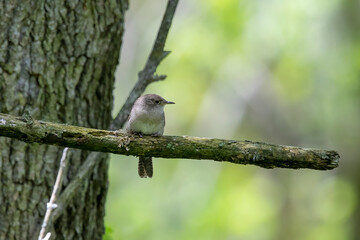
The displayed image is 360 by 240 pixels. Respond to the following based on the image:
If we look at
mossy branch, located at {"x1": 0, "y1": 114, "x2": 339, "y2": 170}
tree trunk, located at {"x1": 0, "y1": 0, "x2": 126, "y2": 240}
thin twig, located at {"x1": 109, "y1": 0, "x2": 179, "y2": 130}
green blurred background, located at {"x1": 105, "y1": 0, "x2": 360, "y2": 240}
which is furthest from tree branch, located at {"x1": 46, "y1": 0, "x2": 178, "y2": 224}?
green blurred background, located at {"x1": 105, "y1": 0, "x2": 360, "y2": 240}

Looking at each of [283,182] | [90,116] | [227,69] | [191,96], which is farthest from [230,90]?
[90,116]

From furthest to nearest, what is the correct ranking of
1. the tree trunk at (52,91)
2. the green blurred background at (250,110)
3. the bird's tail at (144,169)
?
the green blurred background at (250,110), the bird's tail at (144,169), the tree trunk at (52,91)

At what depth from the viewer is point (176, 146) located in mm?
3635

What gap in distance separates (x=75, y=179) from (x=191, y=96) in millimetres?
7637

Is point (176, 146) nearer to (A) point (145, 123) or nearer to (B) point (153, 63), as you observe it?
(A) point (145, 123)

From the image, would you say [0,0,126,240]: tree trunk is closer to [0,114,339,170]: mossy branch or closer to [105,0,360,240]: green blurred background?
[0,114,339,170]: mossy branch

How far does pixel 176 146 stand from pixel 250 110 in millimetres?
8292

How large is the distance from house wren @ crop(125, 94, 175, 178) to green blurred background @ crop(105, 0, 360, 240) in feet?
17.4

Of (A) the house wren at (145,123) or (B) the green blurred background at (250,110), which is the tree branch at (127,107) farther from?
(B) the green blurred background at (250,110)

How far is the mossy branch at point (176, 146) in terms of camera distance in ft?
11.2

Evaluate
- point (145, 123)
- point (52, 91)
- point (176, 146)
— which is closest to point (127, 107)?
point (145, 123)

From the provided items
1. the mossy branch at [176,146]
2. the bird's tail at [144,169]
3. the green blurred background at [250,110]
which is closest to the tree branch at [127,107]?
the bird's tail at [144,169]

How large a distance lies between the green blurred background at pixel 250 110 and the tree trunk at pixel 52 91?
5481 mm

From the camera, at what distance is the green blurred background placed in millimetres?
10383
